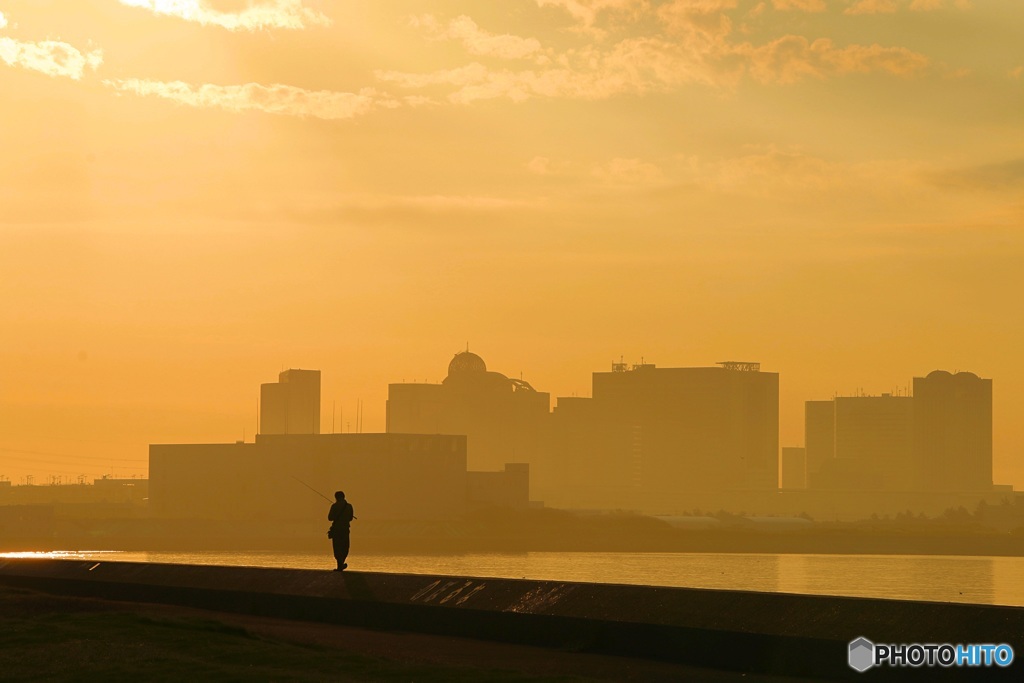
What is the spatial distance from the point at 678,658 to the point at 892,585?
124 metres

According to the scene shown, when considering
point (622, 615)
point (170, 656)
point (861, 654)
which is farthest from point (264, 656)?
point (861, 654)

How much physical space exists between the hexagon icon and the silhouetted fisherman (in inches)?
573

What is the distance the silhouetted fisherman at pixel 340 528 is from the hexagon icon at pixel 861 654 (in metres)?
14.5

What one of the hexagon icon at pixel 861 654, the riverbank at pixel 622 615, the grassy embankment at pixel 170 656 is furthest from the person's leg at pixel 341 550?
the hexagon icon at pixel 861 654

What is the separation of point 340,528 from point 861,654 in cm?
1571

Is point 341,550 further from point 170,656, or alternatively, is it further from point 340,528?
point 170,656

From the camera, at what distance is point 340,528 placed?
30.5 metres

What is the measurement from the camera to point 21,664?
17969 mm

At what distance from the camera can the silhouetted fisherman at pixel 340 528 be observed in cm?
2975

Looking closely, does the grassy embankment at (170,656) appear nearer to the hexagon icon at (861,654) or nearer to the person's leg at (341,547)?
the hexagon icon at (861,654)

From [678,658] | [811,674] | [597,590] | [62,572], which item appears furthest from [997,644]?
[62,572]

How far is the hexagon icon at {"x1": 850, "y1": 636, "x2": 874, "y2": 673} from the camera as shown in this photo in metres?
16.6

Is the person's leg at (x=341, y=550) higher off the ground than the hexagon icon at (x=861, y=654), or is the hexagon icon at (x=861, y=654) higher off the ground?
the person's leg at (x=341, y=550)

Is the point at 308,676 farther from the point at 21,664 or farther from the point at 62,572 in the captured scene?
the point at 62,572
